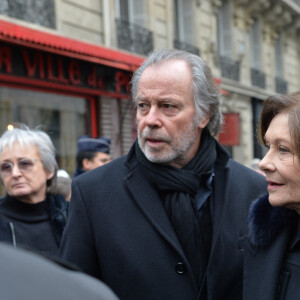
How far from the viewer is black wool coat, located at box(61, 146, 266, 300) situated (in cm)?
212

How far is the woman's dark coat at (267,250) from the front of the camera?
1.94 m

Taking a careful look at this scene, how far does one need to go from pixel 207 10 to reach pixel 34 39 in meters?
8.67

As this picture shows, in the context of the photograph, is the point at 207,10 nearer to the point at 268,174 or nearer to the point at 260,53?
the point at 260,53

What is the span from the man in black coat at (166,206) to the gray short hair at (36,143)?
1.11 m

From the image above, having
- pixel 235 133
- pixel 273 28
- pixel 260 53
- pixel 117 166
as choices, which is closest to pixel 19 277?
pixel 117 166

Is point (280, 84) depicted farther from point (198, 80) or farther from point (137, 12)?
point (198, 80)

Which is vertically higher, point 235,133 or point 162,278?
point 235,133

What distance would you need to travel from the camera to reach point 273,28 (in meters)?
19.3

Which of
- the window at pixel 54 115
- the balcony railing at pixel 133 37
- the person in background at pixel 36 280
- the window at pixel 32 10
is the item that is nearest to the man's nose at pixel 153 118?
the person in background at pixel 36 280

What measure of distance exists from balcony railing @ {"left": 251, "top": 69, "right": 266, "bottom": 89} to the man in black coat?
15338 millimetres

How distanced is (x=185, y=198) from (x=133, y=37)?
8.99 meters

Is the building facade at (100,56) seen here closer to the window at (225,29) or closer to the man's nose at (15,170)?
the window at (225,29)

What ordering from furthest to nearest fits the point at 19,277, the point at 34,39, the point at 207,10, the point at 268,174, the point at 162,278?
the point at 207,10 → the point at 34,39 → the point at 162,278 → the point at 268,174 → the point at 19,277

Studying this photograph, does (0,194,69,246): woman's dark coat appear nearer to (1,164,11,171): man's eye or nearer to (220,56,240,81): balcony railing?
(1,164,11,171): man's eye
